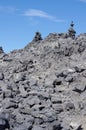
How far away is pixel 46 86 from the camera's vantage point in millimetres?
26969

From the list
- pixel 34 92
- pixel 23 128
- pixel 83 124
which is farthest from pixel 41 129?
pixel 34 92

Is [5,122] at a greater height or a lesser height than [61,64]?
lesser

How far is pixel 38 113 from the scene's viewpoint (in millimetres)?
21375

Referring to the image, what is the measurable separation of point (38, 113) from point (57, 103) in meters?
2.81

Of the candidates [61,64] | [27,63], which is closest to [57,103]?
[61,64]

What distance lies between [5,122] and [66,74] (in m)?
9.48

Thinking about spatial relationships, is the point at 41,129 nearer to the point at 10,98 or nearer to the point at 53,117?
the point at 53,117

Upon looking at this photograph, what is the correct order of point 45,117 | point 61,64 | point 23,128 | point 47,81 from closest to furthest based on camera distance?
point 23,128, point 45,117, point 47,81, point 61,64

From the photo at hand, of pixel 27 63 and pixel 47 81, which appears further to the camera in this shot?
pixel 27 63

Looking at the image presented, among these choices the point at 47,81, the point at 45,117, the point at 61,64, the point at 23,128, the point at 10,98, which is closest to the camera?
the point at 23,128

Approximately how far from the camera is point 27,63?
107 feet

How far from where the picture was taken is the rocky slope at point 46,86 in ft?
69.0

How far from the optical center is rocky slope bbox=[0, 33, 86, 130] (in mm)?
21031

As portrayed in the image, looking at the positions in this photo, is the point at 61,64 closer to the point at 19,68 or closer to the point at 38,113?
the point at 19,68
